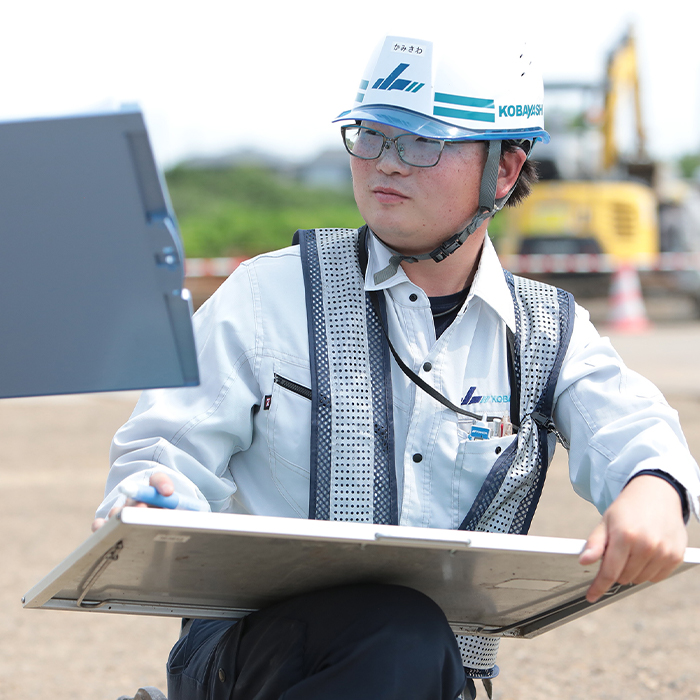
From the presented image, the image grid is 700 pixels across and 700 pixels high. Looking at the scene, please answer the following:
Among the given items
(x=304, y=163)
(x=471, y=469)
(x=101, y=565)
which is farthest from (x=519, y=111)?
(x=304, y=163)

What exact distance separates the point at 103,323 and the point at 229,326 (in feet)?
1.90

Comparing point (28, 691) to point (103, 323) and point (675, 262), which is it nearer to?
point (103, 323)

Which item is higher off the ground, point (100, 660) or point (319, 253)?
point (319, 253)

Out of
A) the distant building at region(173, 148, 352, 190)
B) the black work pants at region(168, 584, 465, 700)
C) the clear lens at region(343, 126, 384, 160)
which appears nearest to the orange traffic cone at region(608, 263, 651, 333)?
the clear lens at region(343, 126, 384, 160)

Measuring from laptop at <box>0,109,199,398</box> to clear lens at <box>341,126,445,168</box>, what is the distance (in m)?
0.76

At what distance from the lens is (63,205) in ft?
3.85

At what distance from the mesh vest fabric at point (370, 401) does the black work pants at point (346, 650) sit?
257 millimetres

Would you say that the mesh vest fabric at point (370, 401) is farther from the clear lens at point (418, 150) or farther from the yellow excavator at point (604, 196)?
the yellow excavator at point (604, 196)

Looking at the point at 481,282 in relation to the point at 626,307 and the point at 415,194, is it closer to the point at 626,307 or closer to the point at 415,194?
the point at 415,194

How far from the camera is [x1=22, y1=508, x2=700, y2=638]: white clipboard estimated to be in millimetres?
1252

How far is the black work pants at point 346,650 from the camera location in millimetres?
1447

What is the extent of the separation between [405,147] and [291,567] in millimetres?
817

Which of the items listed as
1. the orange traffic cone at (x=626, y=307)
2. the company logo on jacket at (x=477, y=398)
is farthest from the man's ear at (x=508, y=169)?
the orange traffic cone at (x=626, y=307)

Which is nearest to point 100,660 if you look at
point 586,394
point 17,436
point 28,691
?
point 28,691
